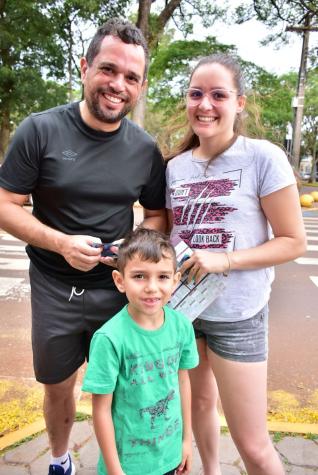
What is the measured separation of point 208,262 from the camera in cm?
183

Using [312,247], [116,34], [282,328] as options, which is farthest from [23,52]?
[116,34]

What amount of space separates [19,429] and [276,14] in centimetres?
1630

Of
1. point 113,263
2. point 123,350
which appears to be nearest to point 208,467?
point 123,350

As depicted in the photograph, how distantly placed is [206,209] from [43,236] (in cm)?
73

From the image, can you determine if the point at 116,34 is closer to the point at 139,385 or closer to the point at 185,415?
the point at 139,385

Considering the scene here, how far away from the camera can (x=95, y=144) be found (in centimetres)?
208

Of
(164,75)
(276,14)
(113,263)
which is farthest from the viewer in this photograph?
(164,75)

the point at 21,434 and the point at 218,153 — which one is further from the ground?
the point at 218,153

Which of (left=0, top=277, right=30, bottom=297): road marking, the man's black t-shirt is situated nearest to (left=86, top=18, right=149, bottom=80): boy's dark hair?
the man's black t-shirt

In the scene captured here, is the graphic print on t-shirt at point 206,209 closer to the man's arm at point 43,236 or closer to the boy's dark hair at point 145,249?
the boy's dark hair at point 145,249

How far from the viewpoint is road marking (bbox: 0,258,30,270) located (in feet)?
24.0

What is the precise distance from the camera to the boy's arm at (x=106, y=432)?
162 centimetres

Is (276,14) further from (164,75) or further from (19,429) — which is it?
(19,429)

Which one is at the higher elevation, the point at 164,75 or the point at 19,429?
the point at 164,75
